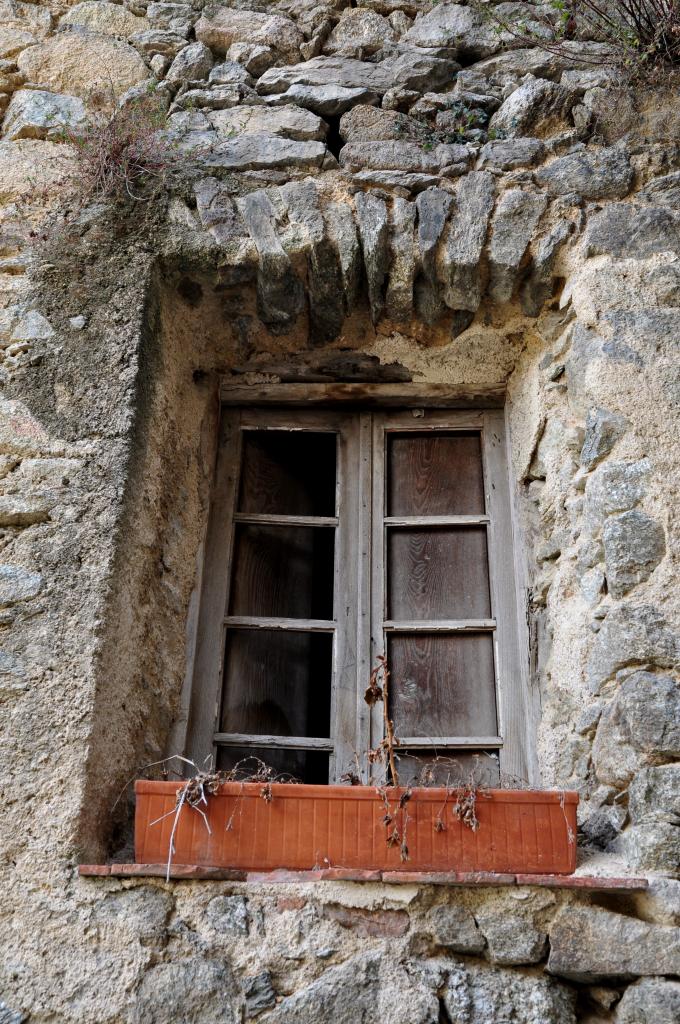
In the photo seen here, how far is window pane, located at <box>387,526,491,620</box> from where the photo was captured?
2682mm

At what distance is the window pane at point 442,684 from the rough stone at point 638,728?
0.49 meters

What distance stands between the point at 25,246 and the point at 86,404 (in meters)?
0.60

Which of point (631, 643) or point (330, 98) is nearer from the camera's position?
point (631, 643)

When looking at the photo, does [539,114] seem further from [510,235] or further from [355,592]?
[355,592]

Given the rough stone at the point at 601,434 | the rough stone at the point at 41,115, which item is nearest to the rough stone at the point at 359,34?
the rough stone at the point at 41,115

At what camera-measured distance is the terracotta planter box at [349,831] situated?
191cm

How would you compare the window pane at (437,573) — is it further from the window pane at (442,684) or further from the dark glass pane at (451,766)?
the dark glass pane at (451,766)

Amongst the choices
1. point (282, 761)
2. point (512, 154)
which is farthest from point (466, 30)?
point (282, 761)

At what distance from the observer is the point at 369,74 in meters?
3.00

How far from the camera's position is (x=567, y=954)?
5.98ft

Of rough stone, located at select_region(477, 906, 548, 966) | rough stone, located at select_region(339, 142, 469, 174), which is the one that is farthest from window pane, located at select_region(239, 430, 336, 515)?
rough stone, located at select_region(477, 906, 548, 966)

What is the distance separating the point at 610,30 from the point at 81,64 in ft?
5.39

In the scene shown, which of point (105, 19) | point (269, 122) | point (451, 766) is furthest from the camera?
point (105, 19)

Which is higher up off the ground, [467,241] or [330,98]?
[330,98]
